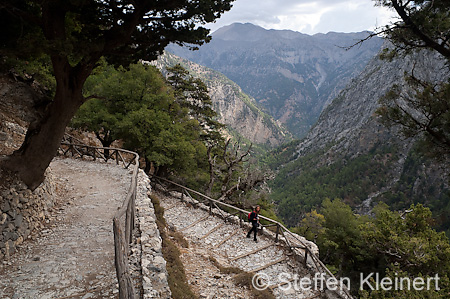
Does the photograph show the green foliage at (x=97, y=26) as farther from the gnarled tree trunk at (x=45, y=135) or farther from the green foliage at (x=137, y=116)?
the green foliage at (x=137, y=116)

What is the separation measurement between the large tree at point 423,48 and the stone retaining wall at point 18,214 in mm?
11351

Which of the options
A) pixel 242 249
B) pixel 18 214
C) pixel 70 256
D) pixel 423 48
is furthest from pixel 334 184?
pixel 18 214

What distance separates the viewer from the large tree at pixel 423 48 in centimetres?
732

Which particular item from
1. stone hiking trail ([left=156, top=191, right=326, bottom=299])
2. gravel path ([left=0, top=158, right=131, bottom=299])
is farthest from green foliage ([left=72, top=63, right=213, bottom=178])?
gravel path ([left=0, top=158, right=131, bottom=299])

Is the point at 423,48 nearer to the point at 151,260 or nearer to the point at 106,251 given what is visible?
the point at 151,260

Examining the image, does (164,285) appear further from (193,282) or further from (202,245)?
(202,245)

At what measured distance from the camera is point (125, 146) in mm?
18172

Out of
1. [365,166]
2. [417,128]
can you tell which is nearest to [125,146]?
[417,128]

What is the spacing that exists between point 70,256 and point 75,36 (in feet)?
17.3

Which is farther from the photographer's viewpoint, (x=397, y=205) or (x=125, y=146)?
(x=397, y=205)

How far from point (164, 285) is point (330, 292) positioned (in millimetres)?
7096

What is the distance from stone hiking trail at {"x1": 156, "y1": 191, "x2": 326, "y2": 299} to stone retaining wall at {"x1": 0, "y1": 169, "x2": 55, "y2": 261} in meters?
4.73

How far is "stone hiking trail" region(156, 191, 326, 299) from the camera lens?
27.0 feet

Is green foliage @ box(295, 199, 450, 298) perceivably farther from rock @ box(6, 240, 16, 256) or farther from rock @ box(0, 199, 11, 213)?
rock @ box(0, 199, 11, 213)
